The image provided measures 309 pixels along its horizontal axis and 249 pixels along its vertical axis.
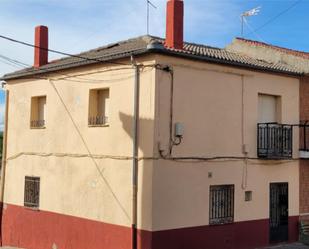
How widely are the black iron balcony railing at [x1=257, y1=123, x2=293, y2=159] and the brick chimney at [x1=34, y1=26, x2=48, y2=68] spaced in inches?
305

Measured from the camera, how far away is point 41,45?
58.2 feet

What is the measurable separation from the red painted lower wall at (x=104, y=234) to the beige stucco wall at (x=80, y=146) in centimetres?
31

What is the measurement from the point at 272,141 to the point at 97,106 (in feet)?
17.0

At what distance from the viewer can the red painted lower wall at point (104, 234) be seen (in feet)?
41.2

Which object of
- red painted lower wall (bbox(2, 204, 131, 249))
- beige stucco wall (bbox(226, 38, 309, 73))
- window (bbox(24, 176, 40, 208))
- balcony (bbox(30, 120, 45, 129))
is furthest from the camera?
beige stucco wall (bbox(226, 38, 309, 73))

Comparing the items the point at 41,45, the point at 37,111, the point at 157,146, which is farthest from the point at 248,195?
the point at 41,45

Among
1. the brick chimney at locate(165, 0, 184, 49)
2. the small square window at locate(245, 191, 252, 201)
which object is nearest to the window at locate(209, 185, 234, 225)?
the small square window at locate(245, 191, 252, 201)


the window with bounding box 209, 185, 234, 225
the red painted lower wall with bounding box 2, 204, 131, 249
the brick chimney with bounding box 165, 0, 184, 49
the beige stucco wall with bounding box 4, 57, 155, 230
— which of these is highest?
the brick chimney with bounding box 165, 0, 184, 49

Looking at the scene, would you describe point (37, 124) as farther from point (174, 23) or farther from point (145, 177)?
point (174, 23)

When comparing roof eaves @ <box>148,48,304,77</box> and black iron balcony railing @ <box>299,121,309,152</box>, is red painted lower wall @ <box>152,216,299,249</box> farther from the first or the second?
roof eaves @ <box>148,48,304,77</box>

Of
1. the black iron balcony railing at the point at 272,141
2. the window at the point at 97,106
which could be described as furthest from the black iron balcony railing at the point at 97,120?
the black iron balcony railing at the point at 272,141

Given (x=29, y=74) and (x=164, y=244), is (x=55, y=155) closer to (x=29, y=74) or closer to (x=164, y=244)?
(x=29, y=74)

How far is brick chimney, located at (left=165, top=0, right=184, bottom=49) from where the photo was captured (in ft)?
43.8

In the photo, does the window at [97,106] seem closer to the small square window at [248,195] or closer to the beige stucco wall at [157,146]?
the beige stucco wall at [157,146]
